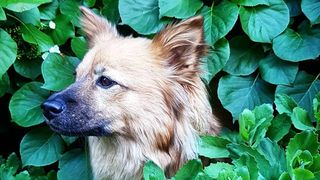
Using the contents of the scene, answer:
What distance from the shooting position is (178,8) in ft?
10.2

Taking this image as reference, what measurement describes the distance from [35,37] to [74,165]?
0.82 m

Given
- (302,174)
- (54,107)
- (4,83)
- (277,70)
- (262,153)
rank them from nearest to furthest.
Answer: (302,174)
(262,153)
(54,107)
(277,70)
(4,83)

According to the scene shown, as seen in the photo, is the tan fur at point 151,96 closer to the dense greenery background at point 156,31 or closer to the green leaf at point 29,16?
the dense greenery background at point 156,31

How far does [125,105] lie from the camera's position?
2.86m

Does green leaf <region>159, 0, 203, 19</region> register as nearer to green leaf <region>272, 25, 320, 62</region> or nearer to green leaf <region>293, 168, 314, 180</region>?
green leaf <region>272, 25, 320, 62</region>

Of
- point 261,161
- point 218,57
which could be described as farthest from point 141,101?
point 261,161

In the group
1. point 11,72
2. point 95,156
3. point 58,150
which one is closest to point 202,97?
point 95,156

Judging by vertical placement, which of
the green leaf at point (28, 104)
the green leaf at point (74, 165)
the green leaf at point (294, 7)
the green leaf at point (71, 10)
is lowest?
the green leaf at point (74, 165)

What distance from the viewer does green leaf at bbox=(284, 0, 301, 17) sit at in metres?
3.25

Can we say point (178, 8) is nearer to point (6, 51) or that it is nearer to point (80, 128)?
point (80, 128)

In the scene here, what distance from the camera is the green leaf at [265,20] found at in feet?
10.2

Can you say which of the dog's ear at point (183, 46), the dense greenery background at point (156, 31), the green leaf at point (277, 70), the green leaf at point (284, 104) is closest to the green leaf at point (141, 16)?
the dense greenery background at point (156, 31)

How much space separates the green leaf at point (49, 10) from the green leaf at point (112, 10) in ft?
0.98

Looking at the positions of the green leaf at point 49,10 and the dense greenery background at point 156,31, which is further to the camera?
the green leaf at point 49,10
